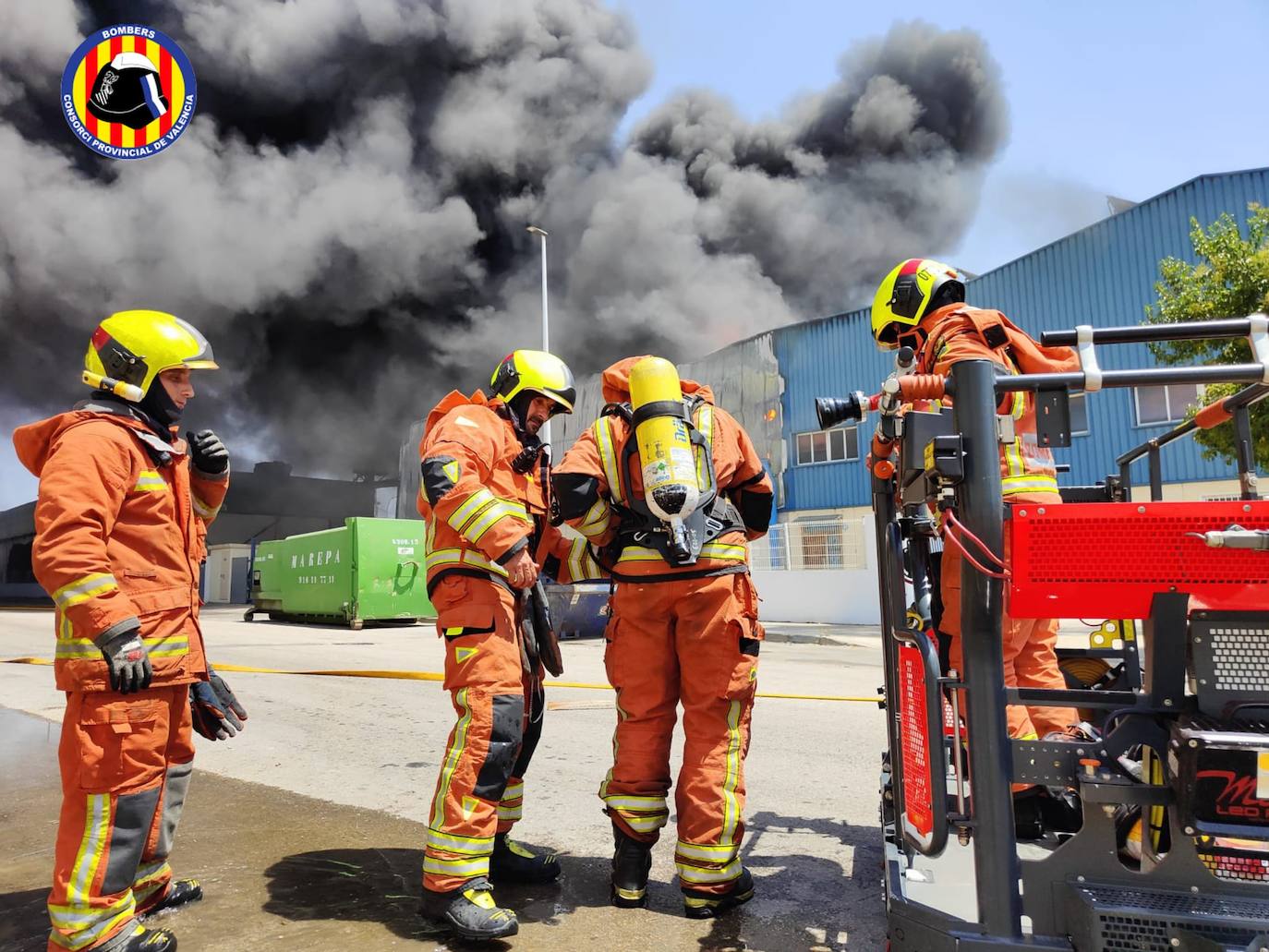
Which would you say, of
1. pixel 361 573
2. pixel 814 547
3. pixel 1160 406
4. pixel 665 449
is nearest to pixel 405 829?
pixel 665 449

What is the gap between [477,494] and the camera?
2.88m

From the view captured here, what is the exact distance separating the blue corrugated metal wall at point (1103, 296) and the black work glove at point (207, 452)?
15153mm

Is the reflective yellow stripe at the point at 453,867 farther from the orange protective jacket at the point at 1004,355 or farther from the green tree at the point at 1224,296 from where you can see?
the green tree at the point at 1224,296

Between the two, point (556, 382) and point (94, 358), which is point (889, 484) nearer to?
point (556, 382)

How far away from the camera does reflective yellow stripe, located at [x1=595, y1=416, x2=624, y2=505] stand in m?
3.12

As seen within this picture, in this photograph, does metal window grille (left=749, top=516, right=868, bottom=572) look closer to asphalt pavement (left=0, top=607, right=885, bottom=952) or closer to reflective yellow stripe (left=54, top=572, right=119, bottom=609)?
asphalt pavement (left=0, top=607, right=885, bottom=952)

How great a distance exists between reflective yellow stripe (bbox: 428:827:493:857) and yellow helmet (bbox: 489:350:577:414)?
149 cm

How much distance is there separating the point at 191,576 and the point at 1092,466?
57.4ft

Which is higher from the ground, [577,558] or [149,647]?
[577,558]

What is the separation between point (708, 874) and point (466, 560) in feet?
4.07

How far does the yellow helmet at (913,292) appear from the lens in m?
3.42

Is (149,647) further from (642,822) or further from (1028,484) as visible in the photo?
(1028,484)

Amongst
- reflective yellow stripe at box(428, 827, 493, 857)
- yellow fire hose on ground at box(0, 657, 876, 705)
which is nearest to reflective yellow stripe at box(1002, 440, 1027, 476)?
reflective yellow stripe at box(428, 827, 493, 857)

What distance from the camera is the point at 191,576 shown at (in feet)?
9.44
